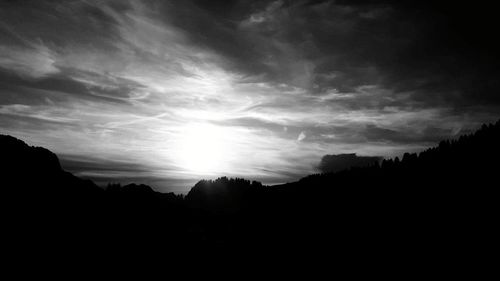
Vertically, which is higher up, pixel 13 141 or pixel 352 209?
pixel 13 141

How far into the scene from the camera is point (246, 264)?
600ft

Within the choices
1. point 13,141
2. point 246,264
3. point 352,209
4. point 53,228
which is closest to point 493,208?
point 352,209

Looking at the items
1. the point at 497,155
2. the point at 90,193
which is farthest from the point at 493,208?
the point at 90,193

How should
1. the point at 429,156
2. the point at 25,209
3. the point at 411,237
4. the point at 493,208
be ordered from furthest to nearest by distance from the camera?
the point at 429,156, the point at 411,237, the point at 25,209, the point at 493,208

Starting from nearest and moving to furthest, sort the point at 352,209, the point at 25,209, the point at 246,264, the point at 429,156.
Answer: the point at 25,209 → the point at 429,156 → the point at 246,264 → the point at 352,209

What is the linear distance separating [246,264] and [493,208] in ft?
408

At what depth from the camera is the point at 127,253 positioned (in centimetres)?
16475

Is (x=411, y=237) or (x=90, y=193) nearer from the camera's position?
(x=411, y=237)

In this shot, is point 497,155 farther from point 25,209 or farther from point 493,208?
point 25,209

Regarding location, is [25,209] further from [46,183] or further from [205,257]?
[205,257]

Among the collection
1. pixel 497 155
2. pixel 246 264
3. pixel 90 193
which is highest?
pixel 497 155

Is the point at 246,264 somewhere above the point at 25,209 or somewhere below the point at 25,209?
below

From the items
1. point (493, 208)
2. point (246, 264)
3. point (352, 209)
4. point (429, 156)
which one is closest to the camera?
point (493, 208)

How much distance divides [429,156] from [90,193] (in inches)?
7643
